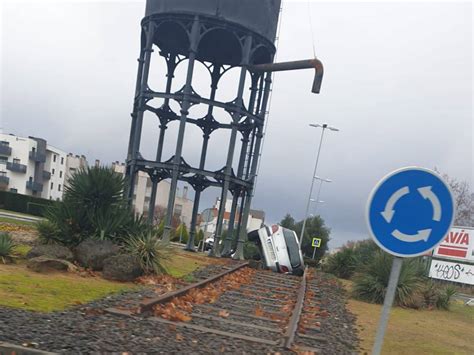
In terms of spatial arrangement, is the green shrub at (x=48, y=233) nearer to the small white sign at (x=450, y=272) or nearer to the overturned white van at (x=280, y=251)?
the overturned white van at (x=280, y=251)

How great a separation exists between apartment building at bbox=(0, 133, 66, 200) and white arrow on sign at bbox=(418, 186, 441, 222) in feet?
261

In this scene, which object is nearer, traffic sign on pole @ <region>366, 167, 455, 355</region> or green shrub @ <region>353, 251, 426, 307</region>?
traffic sign on pole @ <region>366, 167, 455, 355</region>

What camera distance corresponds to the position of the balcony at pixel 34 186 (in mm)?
81750

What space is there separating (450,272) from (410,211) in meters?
22.8

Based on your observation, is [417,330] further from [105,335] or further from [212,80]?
[212,80]

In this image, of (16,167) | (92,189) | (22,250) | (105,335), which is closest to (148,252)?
(92,189)

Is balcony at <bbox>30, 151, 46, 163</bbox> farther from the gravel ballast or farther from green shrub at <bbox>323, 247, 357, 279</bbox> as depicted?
the gravel ballast

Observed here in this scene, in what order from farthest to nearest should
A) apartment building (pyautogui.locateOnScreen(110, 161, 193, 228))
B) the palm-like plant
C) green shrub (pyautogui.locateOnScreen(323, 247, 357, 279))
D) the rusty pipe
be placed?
1. apartment building (pyautogui.locateOnScreen(110, 161, 193, 228))
2. green shrub (pyautogui.locateOnScreen(323, 247, 357, 279))
3. the rusty pipe
4. the palm-like plant

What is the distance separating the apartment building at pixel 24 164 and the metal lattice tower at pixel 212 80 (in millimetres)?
59168

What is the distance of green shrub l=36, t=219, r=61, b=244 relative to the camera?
11523mm

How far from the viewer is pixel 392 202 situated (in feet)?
11.3

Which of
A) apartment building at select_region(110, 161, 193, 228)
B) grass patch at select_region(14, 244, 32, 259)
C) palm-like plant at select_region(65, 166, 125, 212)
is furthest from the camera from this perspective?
apartment building at select_region(110, 161, 193, 228)

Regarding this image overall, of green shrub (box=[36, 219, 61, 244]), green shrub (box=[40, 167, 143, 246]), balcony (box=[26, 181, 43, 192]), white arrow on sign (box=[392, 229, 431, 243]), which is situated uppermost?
white arrow on sign (box=[392, 229, 431, 243])

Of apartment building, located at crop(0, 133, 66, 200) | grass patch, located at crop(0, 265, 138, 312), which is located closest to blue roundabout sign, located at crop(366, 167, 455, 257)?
grass patch, located at crop(0, 265, 138, 312)
